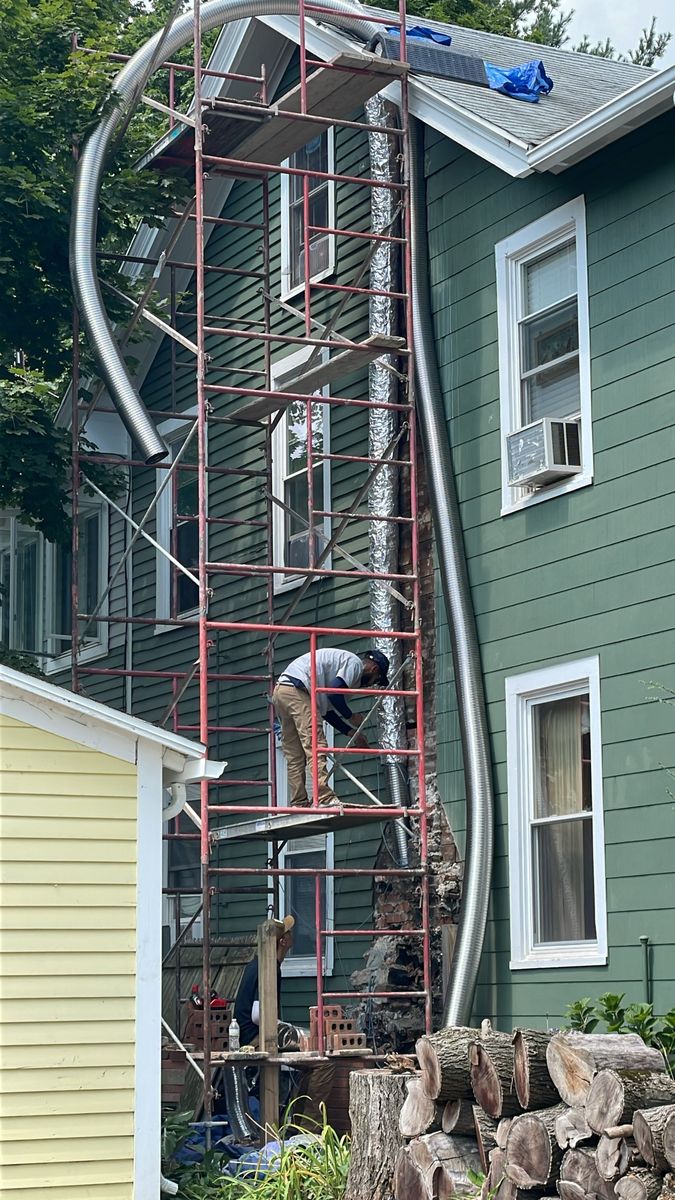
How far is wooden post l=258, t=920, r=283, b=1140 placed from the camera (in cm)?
1168

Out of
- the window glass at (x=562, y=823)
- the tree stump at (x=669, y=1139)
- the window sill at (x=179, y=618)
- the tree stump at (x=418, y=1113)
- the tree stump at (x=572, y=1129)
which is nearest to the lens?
the tree stump at (x=669, y=1139)

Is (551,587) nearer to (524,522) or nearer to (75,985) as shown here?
(524,522)

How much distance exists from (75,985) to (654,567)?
435cm

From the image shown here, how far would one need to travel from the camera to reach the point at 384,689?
508 inches

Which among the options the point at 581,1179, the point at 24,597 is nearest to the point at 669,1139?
the point at 581,1179

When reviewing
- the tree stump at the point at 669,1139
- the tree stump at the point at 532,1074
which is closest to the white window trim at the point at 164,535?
the tree stump at the point at 532,1074

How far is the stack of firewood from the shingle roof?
6.35 metres

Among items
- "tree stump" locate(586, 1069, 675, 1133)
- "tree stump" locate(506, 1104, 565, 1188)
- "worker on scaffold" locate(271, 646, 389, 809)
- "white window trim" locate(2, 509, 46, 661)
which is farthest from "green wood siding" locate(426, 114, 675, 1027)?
"white window trim" locate(2, 509, 46, 661)

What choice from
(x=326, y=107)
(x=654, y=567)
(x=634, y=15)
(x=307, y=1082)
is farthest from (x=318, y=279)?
(x=634, y=15)

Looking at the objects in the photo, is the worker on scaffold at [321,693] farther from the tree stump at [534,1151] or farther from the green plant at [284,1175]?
the tree stump at [534,1151]

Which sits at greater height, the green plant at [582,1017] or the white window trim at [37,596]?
the white window trim at [37,596]

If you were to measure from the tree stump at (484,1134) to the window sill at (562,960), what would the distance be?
237cm

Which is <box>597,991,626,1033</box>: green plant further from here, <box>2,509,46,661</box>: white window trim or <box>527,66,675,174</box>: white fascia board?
<box>2,509,46,661</box>: white window trim

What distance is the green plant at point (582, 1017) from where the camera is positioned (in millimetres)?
10383
